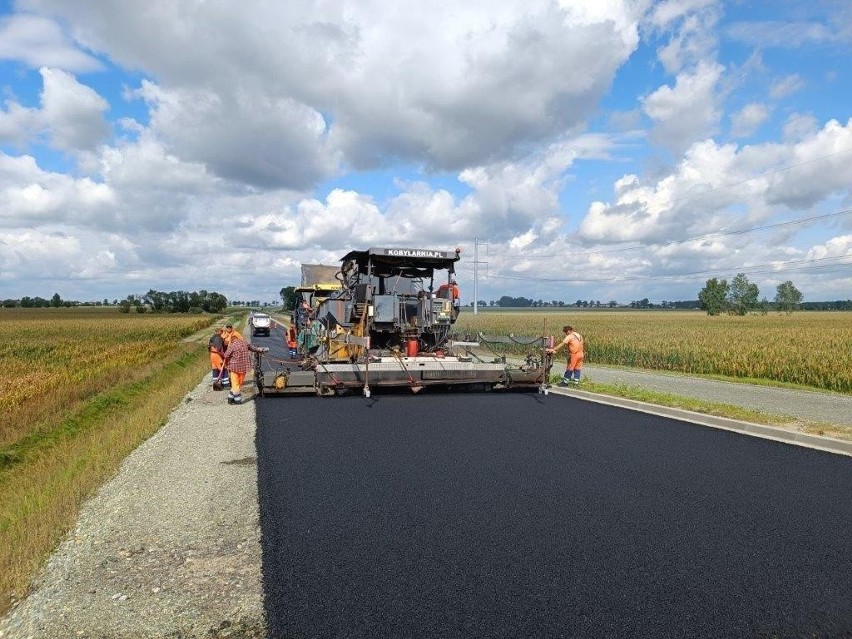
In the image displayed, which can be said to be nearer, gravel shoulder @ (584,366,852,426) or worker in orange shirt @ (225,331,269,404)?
gravel shoulder @ (584,366,852,426)

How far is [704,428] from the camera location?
31.5 feet

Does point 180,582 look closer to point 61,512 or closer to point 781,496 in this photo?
A: point 61,512

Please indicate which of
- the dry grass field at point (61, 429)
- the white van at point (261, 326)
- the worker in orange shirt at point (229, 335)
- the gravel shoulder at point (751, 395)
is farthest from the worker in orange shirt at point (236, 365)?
the white van at point (261, 326)

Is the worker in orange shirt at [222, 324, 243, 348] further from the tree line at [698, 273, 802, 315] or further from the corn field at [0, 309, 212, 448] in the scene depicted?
the tree line at [698, 273, 802, 315]

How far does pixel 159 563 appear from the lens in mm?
4598

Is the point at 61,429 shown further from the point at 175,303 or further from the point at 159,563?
the point at 175,303

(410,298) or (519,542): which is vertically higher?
(410,298)

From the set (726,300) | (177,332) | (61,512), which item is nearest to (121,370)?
(61,512)

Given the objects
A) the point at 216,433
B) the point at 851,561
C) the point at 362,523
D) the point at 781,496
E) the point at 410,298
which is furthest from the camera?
the point at 410,298

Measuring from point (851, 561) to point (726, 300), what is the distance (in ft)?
365

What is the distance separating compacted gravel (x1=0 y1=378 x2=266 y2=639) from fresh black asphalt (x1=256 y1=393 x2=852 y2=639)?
215 millimetres

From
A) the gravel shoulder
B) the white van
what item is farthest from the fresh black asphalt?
the white van

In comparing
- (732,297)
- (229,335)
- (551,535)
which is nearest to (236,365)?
A: (229,335)

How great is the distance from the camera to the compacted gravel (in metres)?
3.76
